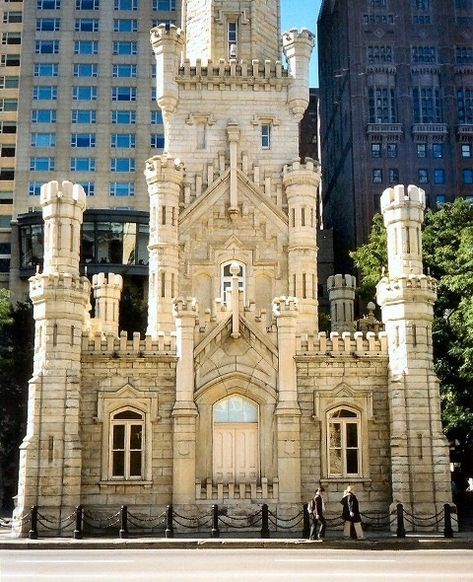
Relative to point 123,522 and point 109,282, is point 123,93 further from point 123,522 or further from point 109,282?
point 123,522

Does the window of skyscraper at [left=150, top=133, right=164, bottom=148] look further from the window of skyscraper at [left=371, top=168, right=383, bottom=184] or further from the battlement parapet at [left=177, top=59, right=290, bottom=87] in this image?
the battlement parapet at [left=177, top=59, right=290, bottom=87]

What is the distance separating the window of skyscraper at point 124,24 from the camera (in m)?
84.9

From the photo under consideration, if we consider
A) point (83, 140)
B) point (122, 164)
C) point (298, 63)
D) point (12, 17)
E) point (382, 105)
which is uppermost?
point (12, 17)

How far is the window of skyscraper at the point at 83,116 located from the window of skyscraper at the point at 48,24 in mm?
9684

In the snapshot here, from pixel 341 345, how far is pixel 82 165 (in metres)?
59.6

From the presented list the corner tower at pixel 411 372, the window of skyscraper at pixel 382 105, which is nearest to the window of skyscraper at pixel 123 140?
the window of skyscraper at pixel 382 105

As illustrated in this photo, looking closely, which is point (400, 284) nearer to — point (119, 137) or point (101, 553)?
point (101, 553)

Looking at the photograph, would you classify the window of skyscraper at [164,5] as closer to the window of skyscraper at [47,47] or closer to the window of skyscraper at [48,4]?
the window of skyscraper at [48,4]

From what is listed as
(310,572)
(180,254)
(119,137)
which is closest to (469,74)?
(119,137)

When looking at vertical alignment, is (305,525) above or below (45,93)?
below

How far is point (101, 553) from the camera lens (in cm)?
2142

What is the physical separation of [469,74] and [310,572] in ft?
277

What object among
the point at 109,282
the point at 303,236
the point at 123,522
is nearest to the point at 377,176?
the point at 109,282

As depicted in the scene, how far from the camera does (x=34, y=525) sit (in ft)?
79.0
